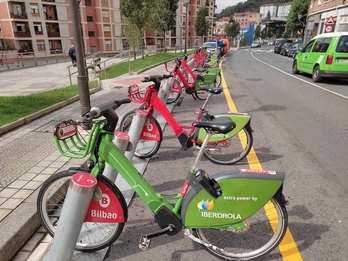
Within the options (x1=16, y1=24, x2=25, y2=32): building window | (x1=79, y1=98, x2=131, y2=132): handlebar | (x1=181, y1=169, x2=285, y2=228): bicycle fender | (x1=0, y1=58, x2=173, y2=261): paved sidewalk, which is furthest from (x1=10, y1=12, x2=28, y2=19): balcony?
(x1=181, y1=169, x2=285, y2=228): bicycle fender

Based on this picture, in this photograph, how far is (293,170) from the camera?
3.83 meters

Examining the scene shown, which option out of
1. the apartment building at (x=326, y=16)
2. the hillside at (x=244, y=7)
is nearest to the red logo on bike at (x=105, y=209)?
the apartment building at (x=326, y=16)

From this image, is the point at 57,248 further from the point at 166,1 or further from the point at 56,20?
the point at 56,20

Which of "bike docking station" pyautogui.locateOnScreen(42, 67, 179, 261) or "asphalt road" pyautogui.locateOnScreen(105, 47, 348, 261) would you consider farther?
"asphalt road" pyautogui.locateOnScreen(105, 47, 348, 261)

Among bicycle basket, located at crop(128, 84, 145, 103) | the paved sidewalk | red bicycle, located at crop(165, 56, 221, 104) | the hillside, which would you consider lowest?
the paved sidewalk

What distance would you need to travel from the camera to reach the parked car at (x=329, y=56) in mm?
9766

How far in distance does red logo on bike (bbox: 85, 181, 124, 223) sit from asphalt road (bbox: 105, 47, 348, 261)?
445 millimetres

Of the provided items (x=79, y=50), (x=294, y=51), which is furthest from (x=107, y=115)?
(x=294, y=51)

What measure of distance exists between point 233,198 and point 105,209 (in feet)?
3.46

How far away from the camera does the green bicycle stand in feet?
6.62

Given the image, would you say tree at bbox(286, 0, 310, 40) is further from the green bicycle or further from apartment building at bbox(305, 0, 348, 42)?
the green bicycle

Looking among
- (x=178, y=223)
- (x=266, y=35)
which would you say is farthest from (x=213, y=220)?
(x=266, y=35)

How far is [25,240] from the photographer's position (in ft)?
8.24

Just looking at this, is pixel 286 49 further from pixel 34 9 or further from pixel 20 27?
pixel 20 27
